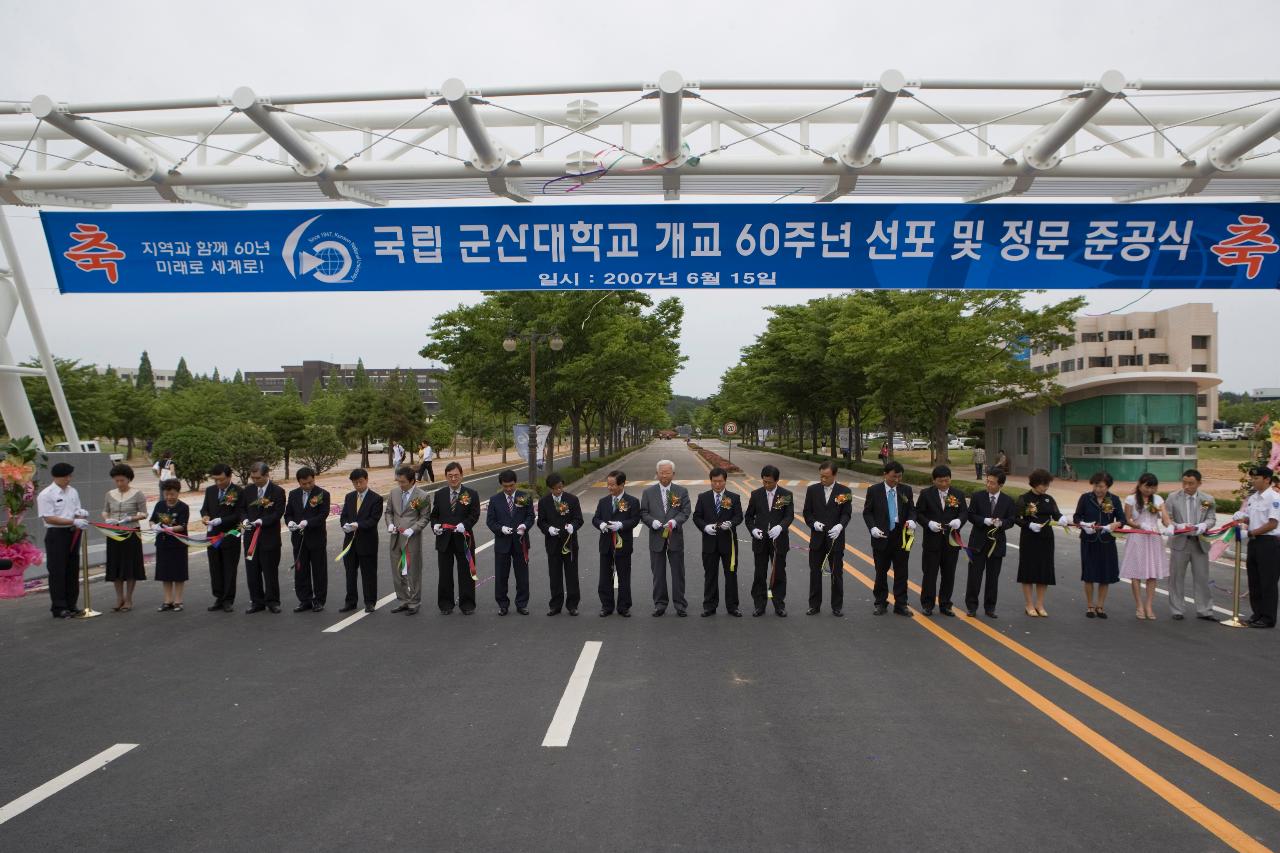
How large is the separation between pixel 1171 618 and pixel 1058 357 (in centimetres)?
8044

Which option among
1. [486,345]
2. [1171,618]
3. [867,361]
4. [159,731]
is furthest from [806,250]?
[867,361]

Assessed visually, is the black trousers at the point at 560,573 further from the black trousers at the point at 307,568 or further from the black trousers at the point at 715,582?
the black trousers at the point at 307,568

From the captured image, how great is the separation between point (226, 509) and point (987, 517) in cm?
892

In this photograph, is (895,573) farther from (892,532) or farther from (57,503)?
(57,503)

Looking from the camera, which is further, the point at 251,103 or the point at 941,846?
the point at 251,103

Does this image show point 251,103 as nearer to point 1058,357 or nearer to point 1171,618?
point 1171,618

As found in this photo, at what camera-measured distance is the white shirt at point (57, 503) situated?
9.11m

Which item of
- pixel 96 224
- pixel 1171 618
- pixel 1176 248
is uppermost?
pixel 96 224

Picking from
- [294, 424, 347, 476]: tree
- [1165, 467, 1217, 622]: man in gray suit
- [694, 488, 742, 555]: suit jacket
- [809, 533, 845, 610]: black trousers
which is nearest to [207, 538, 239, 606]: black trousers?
[694, 488, 742, 555]: suit jacket

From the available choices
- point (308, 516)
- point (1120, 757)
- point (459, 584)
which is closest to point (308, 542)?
point (308, 516)

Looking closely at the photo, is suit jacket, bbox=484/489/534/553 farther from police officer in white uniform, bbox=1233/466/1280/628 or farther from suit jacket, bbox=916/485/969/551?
police officer in white uniform, bbox=1233/466/1280/628

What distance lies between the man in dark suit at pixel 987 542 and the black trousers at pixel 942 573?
211 mm

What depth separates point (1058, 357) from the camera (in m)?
80.1

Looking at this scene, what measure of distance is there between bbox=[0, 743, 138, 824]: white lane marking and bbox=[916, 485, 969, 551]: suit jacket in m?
7.53
